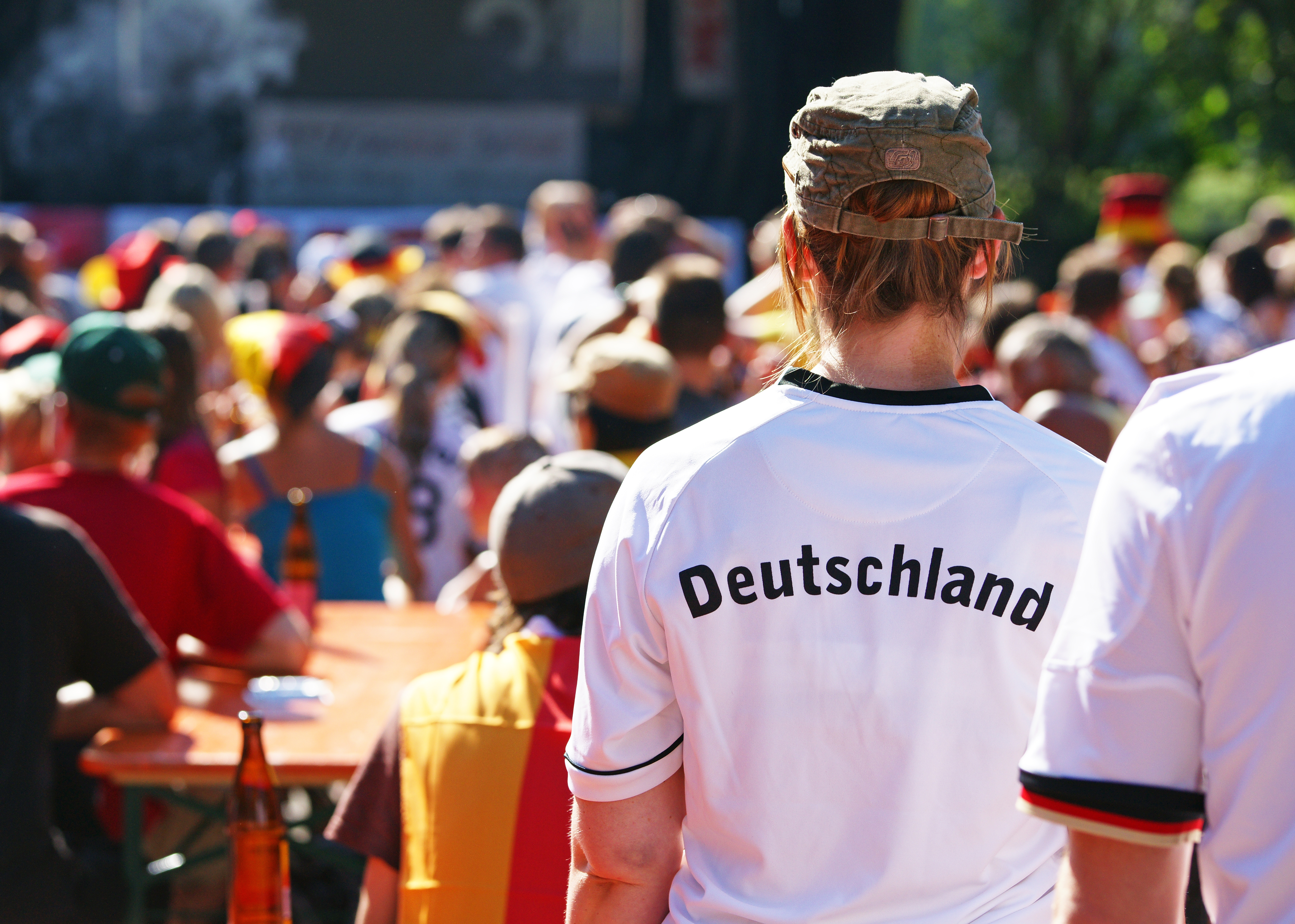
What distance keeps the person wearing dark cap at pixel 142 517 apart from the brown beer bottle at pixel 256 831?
73cm

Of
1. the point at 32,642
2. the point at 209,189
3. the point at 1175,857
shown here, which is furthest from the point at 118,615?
the point at 209,189

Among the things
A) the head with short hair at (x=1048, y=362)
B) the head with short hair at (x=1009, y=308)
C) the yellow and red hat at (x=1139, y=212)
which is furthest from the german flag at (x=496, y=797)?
the yellow and red hat at (x=1139, y=212)

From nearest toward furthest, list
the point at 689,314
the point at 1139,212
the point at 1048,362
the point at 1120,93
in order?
the point at 1048,362
the point at 689,314
the point at 1139,212
the point at 1120,93

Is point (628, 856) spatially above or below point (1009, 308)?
above

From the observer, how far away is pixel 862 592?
1.18 meters

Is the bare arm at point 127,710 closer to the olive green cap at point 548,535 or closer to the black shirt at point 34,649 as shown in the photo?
the black shirt at point 34,649

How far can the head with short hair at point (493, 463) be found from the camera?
3.02 meters

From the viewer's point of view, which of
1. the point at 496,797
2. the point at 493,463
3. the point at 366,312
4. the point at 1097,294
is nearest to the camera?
the point at 496,797

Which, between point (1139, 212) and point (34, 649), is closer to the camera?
point (34, 649)

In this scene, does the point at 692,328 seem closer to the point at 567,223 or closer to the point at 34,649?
the point at 34,649

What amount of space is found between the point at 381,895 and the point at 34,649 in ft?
2.55

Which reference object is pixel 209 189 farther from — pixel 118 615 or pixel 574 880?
pixel 574 880

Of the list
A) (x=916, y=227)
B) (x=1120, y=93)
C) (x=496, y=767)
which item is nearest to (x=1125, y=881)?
(x=916, y=227)

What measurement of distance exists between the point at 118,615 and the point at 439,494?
5.83ft
